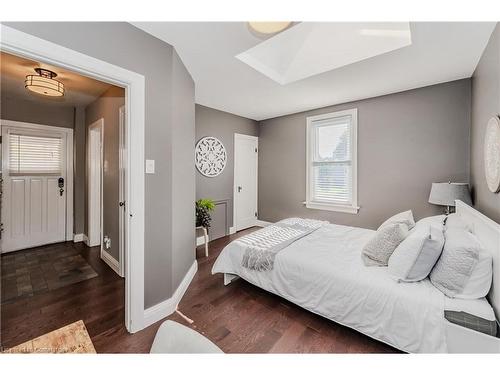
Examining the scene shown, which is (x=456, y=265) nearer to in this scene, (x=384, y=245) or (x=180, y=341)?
(x=384, y=245)

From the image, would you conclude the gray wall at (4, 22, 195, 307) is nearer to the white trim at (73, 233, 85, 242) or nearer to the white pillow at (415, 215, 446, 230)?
the white pillow at (415, 215, 446, 230)

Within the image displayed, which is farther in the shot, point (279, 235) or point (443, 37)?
point (279, 235)

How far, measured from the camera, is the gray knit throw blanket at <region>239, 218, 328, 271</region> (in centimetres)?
209

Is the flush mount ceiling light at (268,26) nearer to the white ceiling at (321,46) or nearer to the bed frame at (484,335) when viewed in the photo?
the white ceiling at (321,46)

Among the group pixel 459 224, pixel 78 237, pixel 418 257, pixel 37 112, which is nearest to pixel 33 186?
A: pixel 78 237

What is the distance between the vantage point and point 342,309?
65.1 inches

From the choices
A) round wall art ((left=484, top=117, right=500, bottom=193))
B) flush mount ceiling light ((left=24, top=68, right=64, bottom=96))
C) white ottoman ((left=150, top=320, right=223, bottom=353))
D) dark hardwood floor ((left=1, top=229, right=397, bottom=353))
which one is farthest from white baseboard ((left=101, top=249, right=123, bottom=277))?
round wall art ((left=484, top=117, right=500, bottom=193))

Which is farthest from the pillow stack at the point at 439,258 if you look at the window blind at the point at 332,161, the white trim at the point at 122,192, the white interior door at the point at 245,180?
the white interior door at the point at 245,180

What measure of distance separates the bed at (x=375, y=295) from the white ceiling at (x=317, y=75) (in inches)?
59.1

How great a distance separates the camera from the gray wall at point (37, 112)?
3.34m

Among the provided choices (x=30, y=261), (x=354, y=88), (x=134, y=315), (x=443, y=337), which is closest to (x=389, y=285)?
(x=443, y=337)

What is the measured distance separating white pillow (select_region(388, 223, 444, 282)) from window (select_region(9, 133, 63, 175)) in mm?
5085
